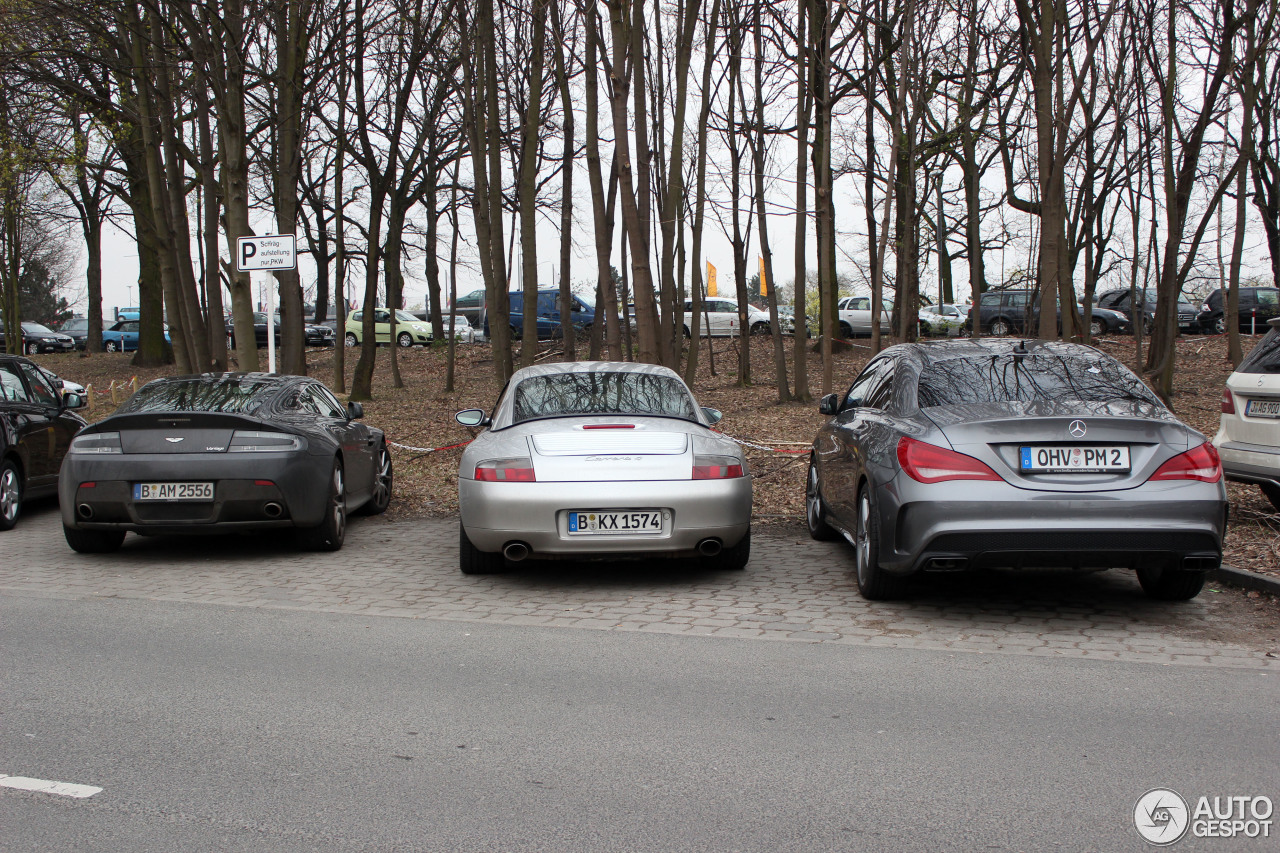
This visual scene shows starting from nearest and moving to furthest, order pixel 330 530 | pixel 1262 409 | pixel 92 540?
pixel 1262 409, pixel 92 540, pixel 330 530

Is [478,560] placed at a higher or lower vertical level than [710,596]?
higher

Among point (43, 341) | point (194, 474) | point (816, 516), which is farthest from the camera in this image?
point (43, 341)

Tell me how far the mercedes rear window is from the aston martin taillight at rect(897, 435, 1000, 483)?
3.58 meters

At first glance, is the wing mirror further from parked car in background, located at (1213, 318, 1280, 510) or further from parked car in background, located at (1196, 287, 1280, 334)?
parked car in background, located at (1196, 287, 1280, 334)

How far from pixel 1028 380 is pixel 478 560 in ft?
12.4

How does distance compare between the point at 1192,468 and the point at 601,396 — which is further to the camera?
the point at 601,396

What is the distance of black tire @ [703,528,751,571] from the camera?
747cm

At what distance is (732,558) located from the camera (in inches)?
298

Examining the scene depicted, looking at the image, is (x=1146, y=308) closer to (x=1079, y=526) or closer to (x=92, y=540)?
(x=1079, y=526)

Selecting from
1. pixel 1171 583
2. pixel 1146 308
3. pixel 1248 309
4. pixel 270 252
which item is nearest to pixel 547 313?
pixel 1146 308

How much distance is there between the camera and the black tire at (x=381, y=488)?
35.0 feet

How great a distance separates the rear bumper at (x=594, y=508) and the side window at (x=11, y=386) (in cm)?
640

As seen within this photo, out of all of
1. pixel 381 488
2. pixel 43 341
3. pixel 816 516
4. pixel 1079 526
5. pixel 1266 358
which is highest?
pixel 43 341

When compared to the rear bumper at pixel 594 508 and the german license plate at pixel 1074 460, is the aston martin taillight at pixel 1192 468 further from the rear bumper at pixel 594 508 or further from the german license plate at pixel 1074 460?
the rear bumper at pixel 594 508
